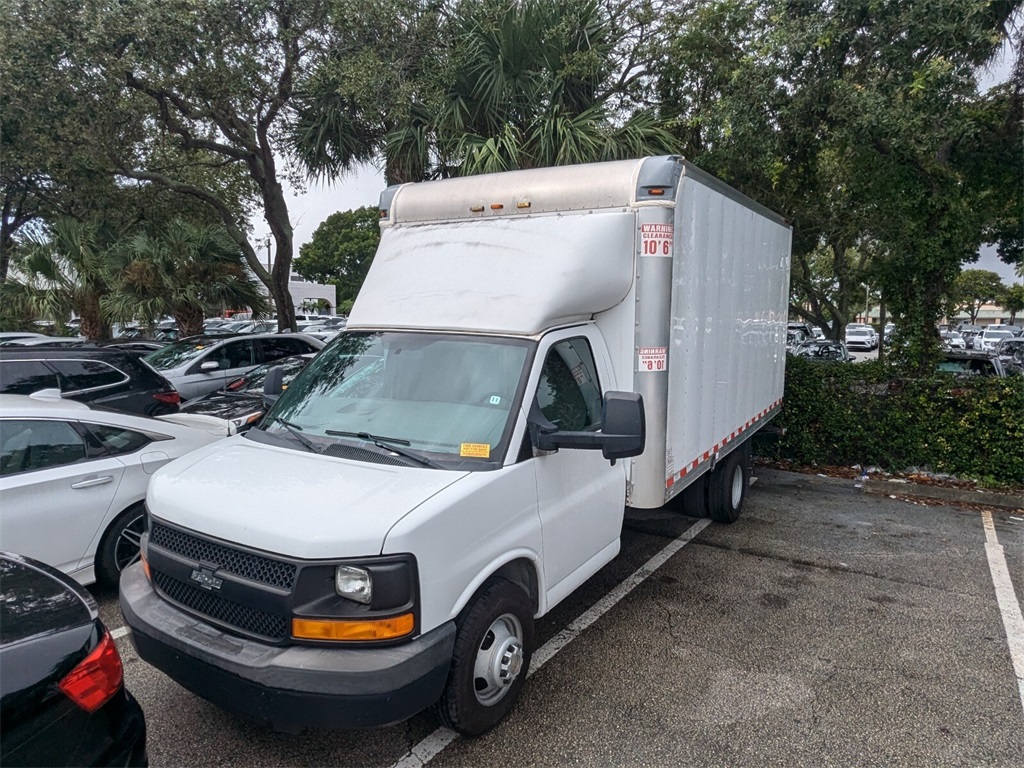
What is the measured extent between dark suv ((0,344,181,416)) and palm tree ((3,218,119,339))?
6783 millimetres

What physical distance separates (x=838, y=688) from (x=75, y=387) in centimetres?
733

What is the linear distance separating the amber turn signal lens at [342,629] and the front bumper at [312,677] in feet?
0.16

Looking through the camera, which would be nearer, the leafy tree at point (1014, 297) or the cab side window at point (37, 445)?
the cab side window at point (37, 445)

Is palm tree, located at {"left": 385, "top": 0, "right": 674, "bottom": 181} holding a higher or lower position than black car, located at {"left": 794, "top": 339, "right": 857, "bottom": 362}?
higher

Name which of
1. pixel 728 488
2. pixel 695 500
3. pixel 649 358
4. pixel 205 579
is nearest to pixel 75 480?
pixel 205 579

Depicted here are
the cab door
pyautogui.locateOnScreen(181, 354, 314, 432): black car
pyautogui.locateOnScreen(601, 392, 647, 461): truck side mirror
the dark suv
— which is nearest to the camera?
pyautogui.locateOnScreen(601, 392, 647, 461): truck side mirror

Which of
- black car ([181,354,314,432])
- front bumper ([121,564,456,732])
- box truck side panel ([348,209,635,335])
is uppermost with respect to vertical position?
box truck side panel ([348,209,635,335])

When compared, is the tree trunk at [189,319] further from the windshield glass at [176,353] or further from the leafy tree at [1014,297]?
the leafy tree at [1014,297]

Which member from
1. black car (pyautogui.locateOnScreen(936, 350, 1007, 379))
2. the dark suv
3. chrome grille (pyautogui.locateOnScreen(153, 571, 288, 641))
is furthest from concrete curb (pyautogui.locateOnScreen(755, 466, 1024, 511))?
the dark suv

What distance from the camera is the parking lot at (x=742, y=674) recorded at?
3.21 metres

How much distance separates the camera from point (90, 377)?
7.14 m

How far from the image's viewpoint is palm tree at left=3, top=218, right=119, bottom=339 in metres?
13.4

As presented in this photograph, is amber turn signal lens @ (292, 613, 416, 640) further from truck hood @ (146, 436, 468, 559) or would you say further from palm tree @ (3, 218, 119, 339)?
palm tree @ (3, 218, 119, 339)

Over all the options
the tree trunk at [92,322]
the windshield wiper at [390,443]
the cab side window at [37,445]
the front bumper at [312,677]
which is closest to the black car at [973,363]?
the windshield wiper at [390,443]
